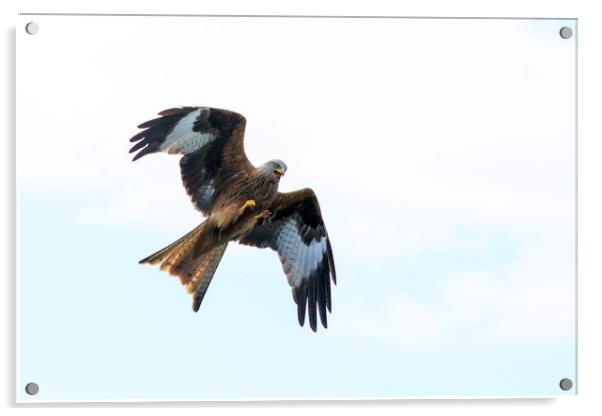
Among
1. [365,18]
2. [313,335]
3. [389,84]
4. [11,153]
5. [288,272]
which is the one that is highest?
[365,18]

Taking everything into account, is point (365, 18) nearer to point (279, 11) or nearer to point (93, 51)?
point (279, 11)

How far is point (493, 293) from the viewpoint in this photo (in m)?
3.35

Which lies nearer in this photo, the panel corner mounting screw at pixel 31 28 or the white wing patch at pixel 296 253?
the panel corner mounting screw at pixel 31 28

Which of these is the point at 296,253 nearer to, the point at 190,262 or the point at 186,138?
the point at 190,262

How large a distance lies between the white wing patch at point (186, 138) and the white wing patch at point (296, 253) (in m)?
0.45

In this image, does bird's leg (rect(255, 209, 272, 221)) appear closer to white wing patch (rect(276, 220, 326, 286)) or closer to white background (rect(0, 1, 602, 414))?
white wing patch (rect(276, 220, 326, 286))

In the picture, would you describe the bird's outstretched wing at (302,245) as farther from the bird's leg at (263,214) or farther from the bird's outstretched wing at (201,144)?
the bird's outstretched wing at (201,144)

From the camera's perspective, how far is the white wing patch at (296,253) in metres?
3.48

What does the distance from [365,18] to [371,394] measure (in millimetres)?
1315

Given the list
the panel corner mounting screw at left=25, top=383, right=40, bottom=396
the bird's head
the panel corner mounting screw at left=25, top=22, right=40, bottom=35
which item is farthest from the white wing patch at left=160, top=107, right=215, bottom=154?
the panel corner mounting screw at left=25, top=383, right=40, bottom=396

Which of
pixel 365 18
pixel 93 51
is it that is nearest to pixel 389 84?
pixel 365 18

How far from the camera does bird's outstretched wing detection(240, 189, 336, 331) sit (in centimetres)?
339

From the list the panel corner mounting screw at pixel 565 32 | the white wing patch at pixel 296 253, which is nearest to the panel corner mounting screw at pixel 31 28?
the white wing patch at pixel 296 253

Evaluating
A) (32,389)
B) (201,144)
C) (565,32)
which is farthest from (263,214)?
(565,32)
